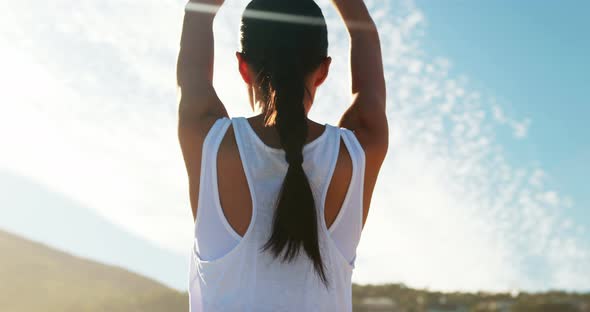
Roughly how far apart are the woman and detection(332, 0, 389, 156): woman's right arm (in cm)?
4

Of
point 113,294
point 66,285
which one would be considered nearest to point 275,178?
point 113,294

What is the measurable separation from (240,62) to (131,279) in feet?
36.5

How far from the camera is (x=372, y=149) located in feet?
6.39

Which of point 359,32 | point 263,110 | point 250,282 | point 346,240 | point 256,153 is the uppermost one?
point 359,32

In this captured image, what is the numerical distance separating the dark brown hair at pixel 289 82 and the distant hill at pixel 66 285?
320 inches

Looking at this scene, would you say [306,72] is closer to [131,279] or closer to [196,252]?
[196,252]

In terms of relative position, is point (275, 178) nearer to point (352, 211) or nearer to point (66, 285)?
point (352, 211)

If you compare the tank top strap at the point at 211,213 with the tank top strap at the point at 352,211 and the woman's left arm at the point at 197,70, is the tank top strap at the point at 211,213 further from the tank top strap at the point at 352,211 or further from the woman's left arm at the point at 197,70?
the tank top strap at the point at 352,211

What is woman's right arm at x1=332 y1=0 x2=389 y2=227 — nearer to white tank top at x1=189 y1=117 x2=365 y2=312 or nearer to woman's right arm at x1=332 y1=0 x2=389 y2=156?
woman's right arm at x1=332 y1=0 x2=389 y2=156

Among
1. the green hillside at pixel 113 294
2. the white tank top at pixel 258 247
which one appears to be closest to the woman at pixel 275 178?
the white tank top at pixel 258 247

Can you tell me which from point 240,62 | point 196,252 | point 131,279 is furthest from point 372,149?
point 131,279

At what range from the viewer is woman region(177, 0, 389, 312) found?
1720 millimetres

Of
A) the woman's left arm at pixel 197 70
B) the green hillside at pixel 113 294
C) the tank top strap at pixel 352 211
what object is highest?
the woman's left arm at pixel 197 70

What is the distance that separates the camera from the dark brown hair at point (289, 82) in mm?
1727
